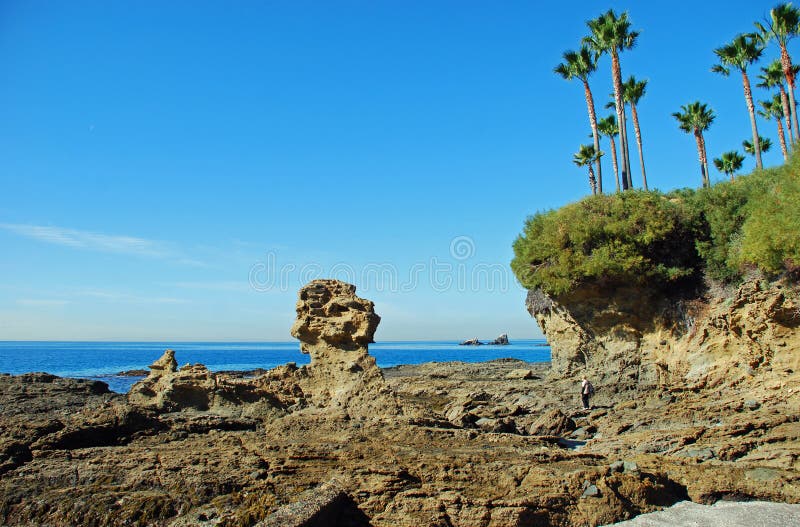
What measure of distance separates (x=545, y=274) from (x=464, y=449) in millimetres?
15338

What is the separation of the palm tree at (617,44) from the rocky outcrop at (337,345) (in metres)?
21.7

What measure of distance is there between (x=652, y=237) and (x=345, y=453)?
55.4ft

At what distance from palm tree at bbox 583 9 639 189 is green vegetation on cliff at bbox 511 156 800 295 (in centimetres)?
644

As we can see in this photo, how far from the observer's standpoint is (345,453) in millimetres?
9008

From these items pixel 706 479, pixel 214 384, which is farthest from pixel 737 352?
pixel 214 384

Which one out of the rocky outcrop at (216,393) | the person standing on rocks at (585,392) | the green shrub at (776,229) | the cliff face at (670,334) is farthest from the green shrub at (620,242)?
the rocky outcrop at (216,393)

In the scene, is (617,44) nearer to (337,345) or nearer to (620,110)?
(620,110)

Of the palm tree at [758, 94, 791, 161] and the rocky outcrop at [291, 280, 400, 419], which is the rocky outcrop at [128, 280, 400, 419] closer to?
the rocky outcrop at [291, 280, 400, 419]

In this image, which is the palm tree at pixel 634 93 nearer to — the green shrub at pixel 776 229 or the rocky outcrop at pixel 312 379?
the green shrub at pixel 776 229

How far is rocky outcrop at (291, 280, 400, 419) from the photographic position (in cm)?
1297

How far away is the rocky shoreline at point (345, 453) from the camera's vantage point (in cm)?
745

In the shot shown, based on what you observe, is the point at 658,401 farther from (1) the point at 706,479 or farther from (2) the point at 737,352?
(1) the point at 706,479

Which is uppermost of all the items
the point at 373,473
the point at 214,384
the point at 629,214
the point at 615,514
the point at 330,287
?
the point at 629,214

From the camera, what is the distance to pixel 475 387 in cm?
2798
